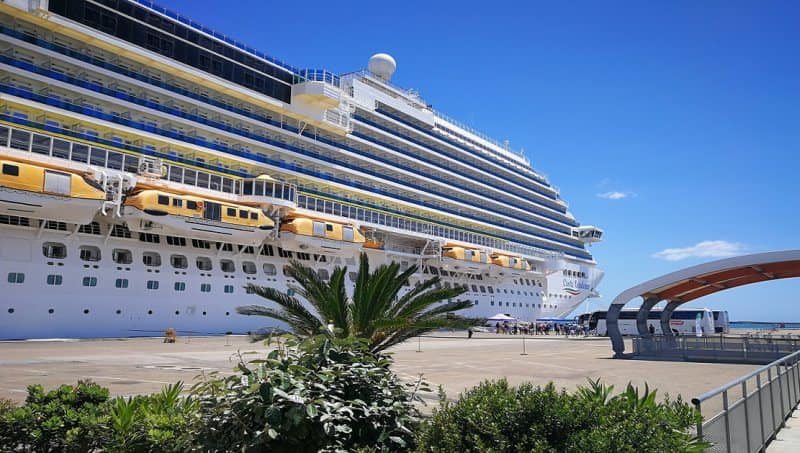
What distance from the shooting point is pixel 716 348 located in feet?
71.2

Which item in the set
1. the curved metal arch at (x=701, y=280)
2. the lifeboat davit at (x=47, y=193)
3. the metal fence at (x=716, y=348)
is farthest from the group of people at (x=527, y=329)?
the lifeboat davit at (x=47, y=193)

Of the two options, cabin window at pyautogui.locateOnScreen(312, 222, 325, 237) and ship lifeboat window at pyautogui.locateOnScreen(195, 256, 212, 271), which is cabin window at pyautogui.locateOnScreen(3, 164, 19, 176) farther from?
cabin window at pyautogui.locateOnScreen(312, 222, 325, 237)

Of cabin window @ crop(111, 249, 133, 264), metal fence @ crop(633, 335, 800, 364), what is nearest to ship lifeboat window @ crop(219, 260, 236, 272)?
cabin window @ crop(111, 249, 133, 264)

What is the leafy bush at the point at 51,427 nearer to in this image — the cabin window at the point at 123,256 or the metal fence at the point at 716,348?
the metal fence at the point at 716,348

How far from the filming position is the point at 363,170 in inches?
1537

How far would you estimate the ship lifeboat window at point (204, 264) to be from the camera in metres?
27.9

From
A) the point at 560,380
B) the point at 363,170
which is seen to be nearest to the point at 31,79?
the point at 363,170

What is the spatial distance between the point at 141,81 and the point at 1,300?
11663 millimetres

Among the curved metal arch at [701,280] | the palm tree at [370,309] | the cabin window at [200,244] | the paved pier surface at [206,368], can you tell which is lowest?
the paved pier surface at [206,368]

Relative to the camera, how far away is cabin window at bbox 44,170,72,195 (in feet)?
69.2

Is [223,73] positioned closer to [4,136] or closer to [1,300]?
[4,136]

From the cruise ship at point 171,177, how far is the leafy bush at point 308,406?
54.5 feet

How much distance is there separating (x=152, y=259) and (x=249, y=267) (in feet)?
17.3

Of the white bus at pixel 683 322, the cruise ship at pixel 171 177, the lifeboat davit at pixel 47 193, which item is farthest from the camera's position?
the white bus at pixel 683 322
